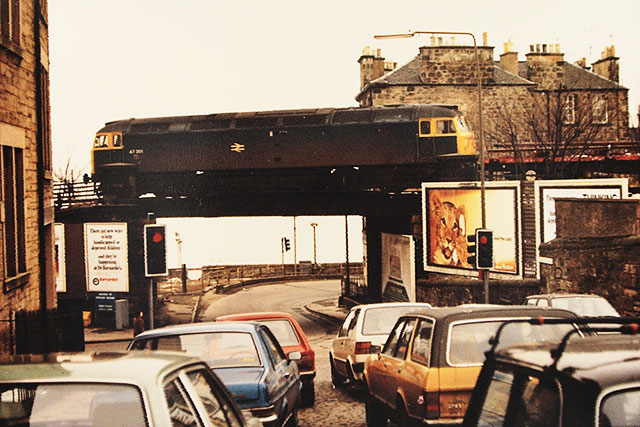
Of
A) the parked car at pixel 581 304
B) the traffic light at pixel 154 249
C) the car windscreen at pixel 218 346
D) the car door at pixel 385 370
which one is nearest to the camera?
the car windscreen at pixel 218 346

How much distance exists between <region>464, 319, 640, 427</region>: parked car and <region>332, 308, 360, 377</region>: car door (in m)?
10.3

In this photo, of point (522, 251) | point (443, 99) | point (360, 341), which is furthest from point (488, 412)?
point (443, 99)

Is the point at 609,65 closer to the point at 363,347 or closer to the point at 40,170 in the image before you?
the point at 40,170

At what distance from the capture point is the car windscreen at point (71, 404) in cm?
464

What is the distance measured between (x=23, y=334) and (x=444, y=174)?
27.2 meters

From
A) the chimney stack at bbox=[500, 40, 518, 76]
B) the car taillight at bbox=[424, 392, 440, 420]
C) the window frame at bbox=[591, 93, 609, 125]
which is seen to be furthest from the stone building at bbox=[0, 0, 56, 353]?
the window frame at bbox=[591, 93, 609, 125]

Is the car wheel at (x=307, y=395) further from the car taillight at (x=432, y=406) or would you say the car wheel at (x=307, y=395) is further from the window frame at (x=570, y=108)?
the window frame at (x=570, y=108)

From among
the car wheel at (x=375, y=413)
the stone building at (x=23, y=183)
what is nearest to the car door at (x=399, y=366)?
the car wheel at (x=375, y=413)

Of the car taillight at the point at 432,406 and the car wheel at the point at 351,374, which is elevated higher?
the car taillight at the point at 432,406

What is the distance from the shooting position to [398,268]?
135ft

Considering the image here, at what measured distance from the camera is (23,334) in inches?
588

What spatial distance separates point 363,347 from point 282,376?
4.32 m

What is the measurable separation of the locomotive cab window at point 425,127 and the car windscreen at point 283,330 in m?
26.2

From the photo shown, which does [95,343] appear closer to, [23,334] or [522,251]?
[522,251]
